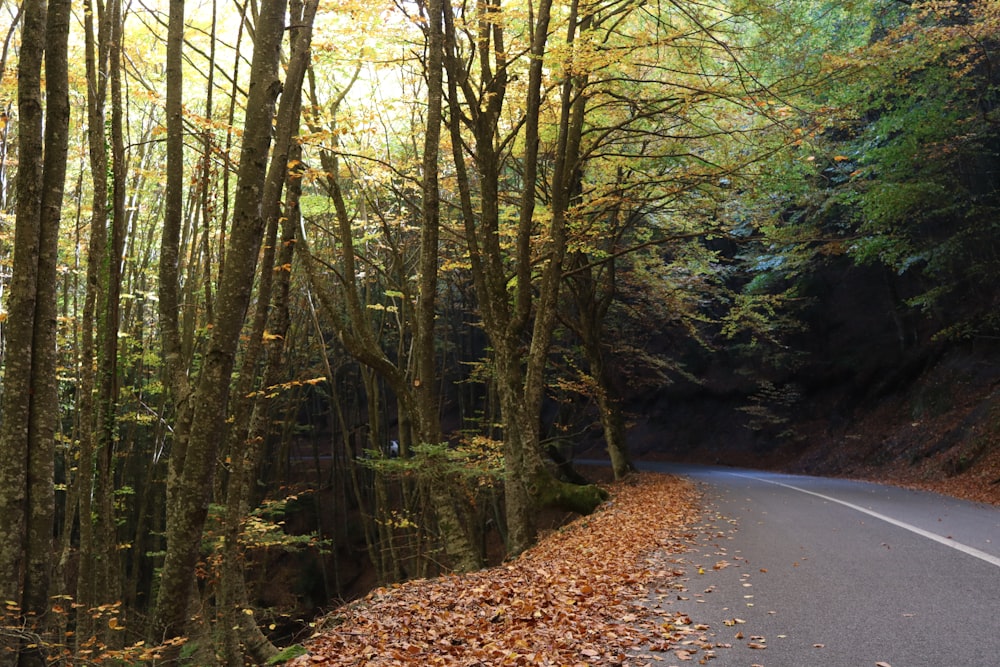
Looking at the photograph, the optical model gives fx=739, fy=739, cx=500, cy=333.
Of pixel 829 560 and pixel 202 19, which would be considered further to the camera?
pixel 202 19

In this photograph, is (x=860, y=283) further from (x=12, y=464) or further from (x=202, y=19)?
(x=12, y=464)

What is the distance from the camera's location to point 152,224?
18.1 meters

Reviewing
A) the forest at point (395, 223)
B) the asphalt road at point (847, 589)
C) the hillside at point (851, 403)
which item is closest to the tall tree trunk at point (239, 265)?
the forest at point (395, 223)

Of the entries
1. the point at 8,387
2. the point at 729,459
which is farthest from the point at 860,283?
the point at 8,387

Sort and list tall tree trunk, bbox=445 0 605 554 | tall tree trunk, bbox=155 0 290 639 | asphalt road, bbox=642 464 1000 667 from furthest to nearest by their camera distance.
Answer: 1. tall tree trunk, bbox=445 0 605 554
2. tall tree trunk, bbox=155 0 290 639
3. asphalt road, bbox=642 464 1000 667

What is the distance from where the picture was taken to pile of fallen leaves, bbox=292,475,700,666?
509 cm

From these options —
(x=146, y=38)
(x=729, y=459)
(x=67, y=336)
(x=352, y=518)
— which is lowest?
(x=352, y=518)

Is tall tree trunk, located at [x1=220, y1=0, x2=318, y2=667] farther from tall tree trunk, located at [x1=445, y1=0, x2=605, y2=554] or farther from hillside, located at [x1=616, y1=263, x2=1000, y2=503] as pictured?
hillside, located at [x1=616, y1=263, x2=1000, y2=503]

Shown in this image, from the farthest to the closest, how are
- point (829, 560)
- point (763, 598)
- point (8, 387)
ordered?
point (829, 560) < point (763, 598) < point (8, 387)

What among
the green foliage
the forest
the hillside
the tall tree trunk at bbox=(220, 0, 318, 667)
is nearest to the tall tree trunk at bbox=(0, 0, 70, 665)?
the forest

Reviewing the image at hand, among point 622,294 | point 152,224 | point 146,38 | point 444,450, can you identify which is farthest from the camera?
point 622,294

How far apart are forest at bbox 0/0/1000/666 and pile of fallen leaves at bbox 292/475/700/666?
5.53 ft

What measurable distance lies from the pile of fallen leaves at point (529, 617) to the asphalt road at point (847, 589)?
0.37 metres

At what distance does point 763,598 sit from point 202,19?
13831 mm
